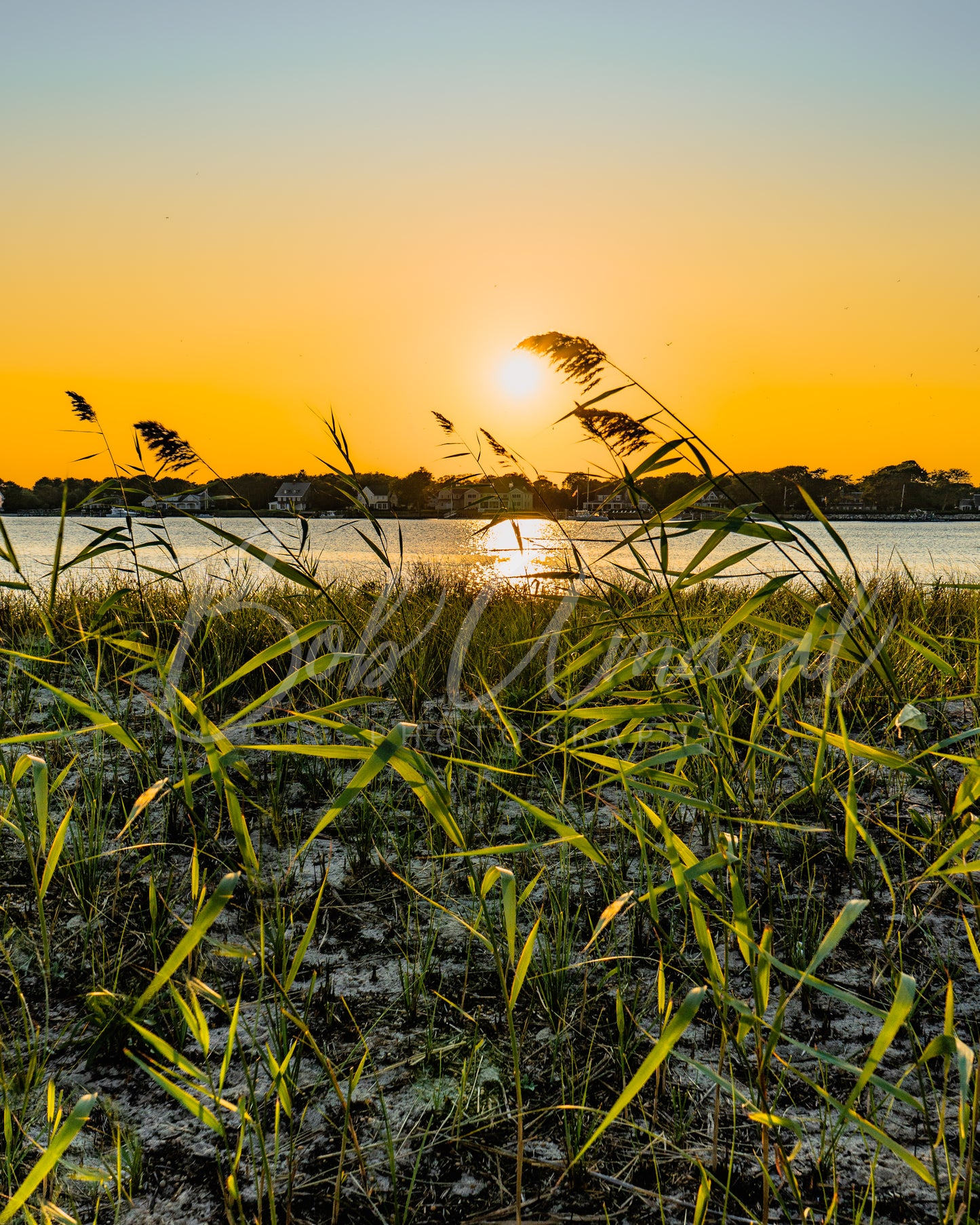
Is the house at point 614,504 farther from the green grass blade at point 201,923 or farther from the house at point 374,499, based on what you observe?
the green grass blade at point 201,923

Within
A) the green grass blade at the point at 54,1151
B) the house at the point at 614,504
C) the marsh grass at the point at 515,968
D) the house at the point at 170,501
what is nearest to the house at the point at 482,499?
the marsh grass at the point at 515,968

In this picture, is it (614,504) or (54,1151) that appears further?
(614,504)

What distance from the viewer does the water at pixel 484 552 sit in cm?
251

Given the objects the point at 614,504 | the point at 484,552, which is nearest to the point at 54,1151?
the point at 614,504

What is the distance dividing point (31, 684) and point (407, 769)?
320 centimetres

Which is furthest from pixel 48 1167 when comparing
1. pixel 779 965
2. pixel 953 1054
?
pixel 953 1054

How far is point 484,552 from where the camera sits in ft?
14.9

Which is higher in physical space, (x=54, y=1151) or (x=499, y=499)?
(x=499, y=499)

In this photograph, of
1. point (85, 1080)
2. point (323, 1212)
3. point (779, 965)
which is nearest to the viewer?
point (779, 965)

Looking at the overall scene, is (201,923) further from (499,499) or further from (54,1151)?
(499,499)

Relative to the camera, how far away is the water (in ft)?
8.23

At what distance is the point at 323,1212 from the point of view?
1114mm

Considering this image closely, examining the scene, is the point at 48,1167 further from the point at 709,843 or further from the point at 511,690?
the point at 511,690

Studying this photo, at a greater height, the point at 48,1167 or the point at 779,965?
the point at 779,965
